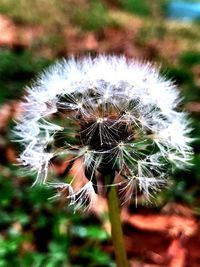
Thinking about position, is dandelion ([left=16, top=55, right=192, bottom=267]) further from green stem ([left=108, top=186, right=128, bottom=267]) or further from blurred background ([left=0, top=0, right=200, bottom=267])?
blurred background ([left=0, top=0, right=200, bottom=267])

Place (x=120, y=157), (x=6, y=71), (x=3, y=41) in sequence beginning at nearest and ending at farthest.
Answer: (x=120, y=157), (x=6, y=71), (x=3, y=41)

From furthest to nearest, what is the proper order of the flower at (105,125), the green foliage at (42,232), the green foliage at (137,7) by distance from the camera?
the green foliage at (137,7) < the green foliage at (42,232) < the flower at (105,125)

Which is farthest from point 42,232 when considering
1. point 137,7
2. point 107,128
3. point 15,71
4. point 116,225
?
point 137,7

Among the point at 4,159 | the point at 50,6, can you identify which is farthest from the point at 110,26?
the point at 4,159

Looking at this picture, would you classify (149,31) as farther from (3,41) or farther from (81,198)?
(81,198)

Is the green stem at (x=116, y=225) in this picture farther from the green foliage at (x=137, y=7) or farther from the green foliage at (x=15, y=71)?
the green foliage at (x=137, y=7)

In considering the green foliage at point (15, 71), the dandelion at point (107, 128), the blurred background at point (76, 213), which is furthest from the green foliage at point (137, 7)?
the dandelion at point (107, 128)

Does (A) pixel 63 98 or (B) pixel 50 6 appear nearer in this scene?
(A) pixel 63 98
